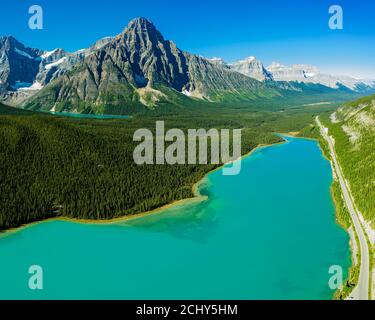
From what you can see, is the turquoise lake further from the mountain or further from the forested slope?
the mountain

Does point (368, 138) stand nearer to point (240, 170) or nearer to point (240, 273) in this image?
point (240, 170)

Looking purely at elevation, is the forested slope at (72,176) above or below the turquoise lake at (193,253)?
above

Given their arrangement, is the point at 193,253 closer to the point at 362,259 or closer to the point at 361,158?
the point at 362,259

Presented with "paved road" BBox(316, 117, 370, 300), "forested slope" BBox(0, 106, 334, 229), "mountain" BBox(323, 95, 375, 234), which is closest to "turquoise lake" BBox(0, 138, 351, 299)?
"paved road" BBox(316, 117, 370, 300)

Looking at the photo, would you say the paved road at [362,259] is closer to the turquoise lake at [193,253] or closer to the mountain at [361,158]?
the mountain at [361,158]

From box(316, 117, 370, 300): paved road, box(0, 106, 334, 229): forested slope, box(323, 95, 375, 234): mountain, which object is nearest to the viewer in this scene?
box(316, 117, 370, 300): paved road

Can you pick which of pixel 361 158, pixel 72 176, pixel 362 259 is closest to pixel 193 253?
pixel 362 259

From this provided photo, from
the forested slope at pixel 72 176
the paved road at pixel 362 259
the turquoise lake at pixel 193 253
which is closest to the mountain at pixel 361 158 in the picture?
the paved road at pixel 362 259

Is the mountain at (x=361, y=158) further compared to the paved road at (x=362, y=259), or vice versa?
the mountain at (x=361, y=158)
